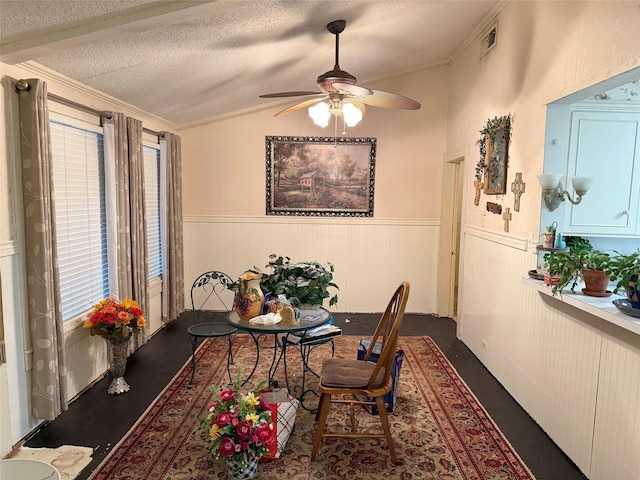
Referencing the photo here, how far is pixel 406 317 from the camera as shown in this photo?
213 inches

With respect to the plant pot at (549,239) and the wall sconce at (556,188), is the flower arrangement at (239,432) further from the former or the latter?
the wall sconce at (556,188)

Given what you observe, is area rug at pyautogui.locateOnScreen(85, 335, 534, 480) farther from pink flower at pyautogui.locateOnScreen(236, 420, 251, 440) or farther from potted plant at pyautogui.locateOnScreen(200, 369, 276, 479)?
pink flower at pyautogui.locateOnScreen(236, 420, 251, 440)

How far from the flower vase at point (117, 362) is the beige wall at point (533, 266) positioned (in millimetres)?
3001

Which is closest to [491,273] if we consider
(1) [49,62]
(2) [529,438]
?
(2) [529,438]

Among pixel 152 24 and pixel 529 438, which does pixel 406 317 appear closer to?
pixel 529 438

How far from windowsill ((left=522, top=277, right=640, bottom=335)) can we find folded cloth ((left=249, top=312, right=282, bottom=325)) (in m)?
1.69

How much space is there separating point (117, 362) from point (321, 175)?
10.5ft

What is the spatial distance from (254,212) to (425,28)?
2908 mm

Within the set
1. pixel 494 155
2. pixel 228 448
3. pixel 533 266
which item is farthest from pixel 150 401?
pixel 494 155

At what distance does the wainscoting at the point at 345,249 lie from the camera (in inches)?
214

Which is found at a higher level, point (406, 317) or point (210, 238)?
point (210, 238)

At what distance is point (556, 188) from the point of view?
8.87 feet

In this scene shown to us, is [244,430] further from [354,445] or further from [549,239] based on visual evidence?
[549,239]

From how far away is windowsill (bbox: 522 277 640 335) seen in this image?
1.83 m
